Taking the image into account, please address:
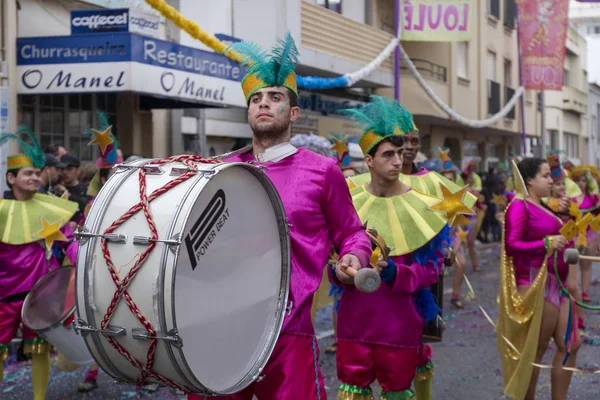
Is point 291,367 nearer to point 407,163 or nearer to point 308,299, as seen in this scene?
point 308,299

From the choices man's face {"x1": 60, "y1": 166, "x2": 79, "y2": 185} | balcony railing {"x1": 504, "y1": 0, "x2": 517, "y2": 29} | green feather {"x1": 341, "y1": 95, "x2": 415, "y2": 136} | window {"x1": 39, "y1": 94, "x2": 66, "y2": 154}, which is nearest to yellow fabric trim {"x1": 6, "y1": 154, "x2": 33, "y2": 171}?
man's face {"x1": 60, "y1": 166, "x2": 79, "y2": 185}

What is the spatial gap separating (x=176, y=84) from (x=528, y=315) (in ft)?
23.1

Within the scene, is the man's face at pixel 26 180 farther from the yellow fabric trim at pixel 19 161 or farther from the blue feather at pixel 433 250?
the blue feather at pixel 433 250

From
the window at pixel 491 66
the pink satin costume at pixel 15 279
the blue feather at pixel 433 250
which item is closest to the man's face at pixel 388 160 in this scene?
the blue feather at pixel 433 250

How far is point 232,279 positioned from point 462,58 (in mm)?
25364

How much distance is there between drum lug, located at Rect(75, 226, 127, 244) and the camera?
3191mm

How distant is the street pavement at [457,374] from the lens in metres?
6.96

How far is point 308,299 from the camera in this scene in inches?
153

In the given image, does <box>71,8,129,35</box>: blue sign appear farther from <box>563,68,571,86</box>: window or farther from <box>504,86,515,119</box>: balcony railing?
<box>563,68,571,86</box>: window

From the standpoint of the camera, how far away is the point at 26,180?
262 inches

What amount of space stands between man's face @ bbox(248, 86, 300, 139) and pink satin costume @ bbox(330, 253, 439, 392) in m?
Answer: 1.30

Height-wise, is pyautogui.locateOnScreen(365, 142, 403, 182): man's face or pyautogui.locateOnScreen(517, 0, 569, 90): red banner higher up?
pyautogui.locateOnScreen(517, 0, 569, 90): red banner

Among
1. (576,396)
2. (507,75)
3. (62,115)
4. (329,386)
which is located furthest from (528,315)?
(507,75)

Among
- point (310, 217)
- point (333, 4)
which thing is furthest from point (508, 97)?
point (310, 217)
